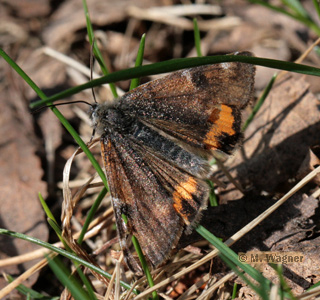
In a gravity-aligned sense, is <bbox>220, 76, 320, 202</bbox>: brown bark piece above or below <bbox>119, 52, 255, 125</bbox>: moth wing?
below

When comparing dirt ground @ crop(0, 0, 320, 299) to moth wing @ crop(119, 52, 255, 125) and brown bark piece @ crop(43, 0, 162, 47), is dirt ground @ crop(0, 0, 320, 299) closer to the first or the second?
brown bark piece @ crop(43, 0, 162, 47)

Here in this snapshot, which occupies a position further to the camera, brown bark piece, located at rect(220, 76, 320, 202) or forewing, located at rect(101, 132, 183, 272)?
brown bark piece, located at rect(220, 76, 320, 202)

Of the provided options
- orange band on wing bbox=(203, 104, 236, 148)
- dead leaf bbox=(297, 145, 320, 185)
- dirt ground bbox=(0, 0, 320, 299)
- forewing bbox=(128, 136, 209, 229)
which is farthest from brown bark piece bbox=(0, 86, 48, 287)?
dead leaf bbox=(297, 145, 320, 185)

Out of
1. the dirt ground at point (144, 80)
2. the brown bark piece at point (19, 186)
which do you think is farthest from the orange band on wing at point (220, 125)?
the brown bark piece at point (19, 186)

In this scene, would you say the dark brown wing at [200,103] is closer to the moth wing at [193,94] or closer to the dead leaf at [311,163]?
the moth wing at [193,94]

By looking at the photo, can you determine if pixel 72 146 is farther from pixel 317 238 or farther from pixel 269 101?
pixel 317 238

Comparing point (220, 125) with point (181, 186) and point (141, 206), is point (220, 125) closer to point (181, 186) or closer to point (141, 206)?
point (181, 186)
